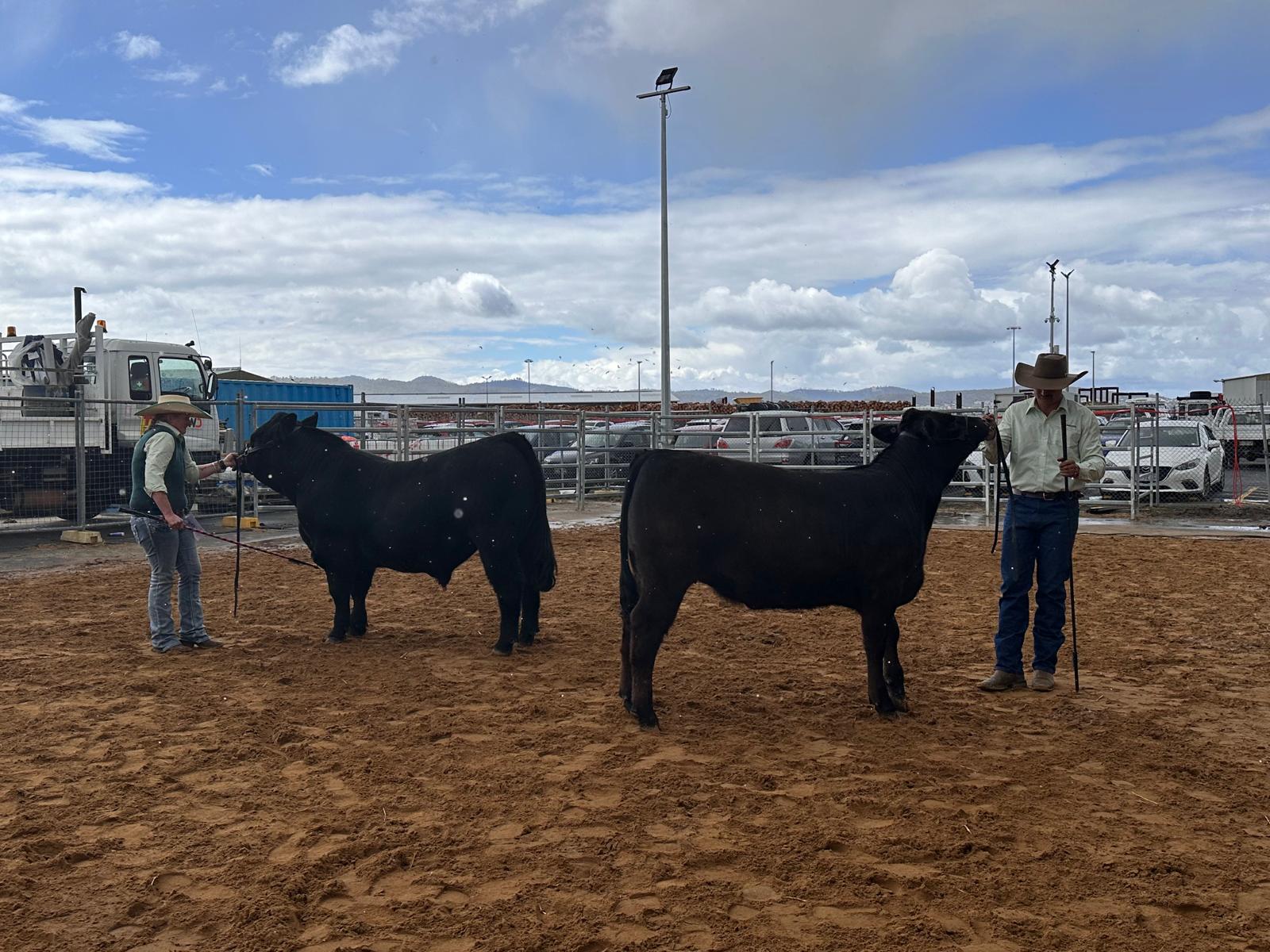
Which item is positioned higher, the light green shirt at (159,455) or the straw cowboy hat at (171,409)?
the straw cowboy hat at (171,409)

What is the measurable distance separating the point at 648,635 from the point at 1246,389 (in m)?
44.1

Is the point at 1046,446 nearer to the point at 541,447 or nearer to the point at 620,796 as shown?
the point at 620,796

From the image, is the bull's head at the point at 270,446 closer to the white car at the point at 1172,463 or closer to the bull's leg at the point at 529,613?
the bull's leg at the point at 529,613

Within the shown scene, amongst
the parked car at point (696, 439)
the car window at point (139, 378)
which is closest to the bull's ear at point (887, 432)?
the parked car at point (696, 439)

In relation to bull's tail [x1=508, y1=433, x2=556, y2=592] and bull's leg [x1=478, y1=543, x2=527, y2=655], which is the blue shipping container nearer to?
bull's tail [x1=508, y1=433, x2=556, y2=592]

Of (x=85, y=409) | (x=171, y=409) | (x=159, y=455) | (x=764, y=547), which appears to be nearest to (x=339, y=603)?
(x=159, y=455)

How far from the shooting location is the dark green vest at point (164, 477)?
22.2 feet

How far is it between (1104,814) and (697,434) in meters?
15.2

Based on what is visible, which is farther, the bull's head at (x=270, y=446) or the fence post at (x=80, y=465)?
the fence post at (x=80, y=465)

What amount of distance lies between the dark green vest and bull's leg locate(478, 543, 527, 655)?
6.65ft

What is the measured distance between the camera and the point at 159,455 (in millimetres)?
6652

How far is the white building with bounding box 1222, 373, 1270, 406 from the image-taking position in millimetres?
39000

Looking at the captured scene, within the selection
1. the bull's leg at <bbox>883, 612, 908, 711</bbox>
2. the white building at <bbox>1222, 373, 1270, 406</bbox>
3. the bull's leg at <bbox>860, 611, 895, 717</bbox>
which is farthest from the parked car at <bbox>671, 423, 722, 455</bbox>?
the white building at <bbox>1222, 373, 1270, 406</bbox>

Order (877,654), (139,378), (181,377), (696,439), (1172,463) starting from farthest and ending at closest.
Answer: (696,439) → (1172,463) → (181,377) → (139,378) → (877,654)
